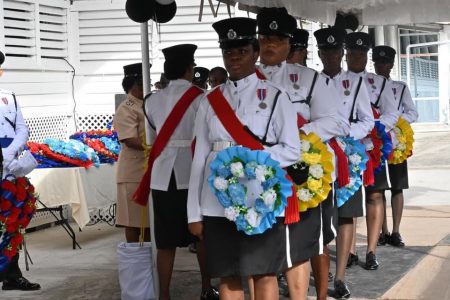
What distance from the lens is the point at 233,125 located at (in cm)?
529

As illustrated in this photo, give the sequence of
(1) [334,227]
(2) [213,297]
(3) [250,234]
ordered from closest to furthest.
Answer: (3) [250,234], (1) [334,227], (2) [213,297]

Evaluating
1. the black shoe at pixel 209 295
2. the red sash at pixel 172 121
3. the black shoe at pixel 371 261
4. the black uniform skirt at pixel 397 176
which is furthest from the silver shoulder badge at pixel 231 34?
the black uniform skirt at pixel 397 176

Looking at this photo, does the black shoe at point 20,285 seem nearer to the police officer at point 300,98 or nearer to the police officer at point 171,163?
the police officer at point 171,163

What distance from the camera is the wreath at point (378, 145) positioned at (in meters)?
8.35

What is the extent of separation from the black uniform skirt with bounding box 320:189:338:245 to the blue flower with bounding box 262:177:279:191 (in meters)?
1.28

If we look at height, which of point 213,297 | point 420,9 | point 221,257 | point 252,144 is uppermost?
point 420,9

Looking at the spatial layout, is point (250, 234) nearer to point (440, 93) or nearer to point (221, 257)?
point (221, 257)

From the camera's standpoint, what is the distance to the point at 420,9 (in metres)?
10.8

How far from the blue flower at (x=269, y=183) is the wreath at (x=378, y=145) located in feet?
10.8

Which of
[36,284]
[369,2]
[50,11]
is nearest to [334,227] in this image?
[36,284]

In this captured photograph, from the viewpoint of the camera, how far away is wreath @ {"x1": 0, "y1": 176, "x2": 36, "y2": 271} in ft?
22.7

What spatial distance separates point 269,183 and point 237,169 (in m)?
0.20

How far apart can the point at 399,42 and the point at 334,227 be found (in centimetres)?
3001

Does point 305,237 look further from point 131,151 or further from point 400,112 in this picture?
point 400,112
